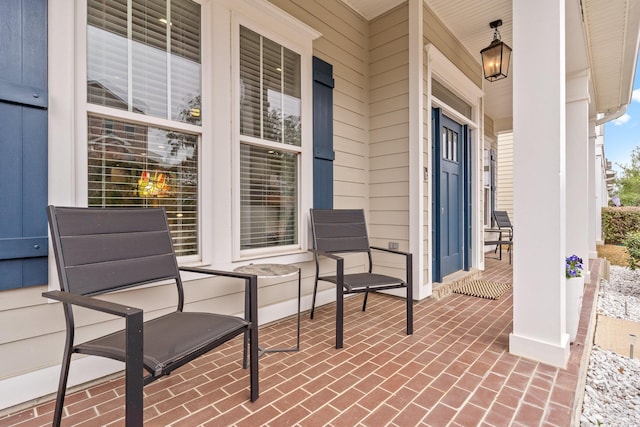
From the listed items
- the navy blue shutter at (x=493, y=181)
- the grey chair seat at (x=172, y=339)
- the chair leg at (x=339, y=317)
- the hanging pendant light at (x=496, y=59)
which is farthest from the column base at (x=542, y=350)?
the navy blue shutter at (x=493, y=181)

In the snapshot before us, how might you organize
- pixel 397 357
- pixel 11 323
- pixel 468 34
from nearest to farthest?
pixel 11 323
pixel 397 357
pixel 468 34

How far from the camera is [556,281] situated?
1.94 meters

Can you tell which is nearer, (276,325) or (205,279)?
(205,279)

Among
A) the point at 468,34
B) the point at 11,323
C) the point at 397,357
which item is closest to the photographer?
the point at 11,323

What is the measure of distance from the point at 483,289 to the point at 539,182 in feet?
7.00

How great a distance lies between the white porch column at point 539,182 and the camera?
6.32ft

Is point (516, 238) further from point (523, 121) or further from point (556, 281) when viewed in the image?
point (523, 121)

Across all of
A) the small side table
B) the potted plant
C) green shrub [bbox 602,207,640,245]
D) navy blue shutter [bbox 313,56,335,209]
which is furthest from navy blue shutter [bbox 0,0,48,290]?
green shrub [bbox 602,207,640,245]

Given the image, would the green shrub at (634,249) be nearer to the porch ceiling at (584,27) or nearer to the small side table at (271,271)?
the porch ceiling at (584,27)

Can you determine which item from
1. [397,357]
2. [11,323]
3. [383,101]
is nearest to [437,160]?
[383,101]

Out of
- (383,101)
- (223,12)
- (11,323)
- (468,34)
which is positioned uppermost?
(468,34)

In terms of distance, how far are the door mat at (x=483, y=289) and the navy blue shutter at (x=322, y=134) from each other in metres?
1.98

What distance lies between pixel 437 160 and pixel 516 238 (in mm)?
1899

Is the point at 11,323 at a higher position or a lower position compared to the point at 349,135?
lower
